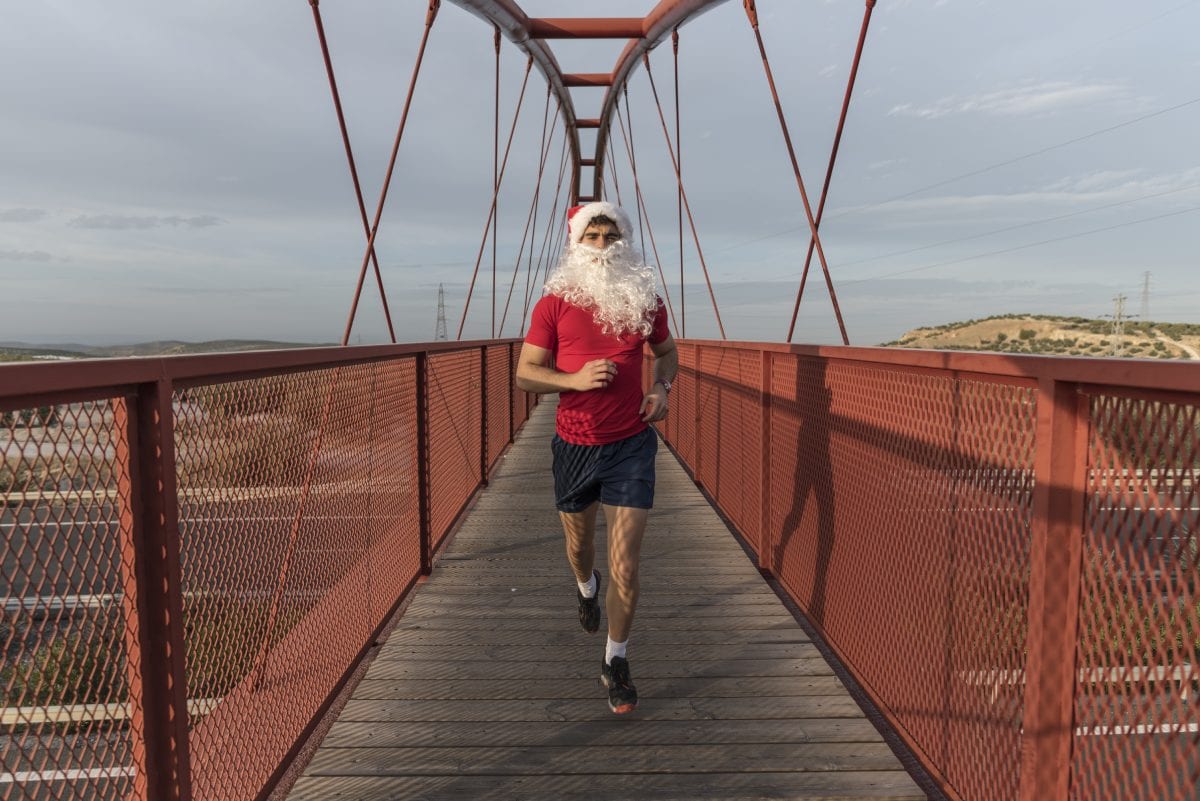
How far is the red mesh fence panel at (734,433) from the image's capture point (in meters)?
3.99

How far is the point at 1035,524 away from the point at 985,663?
1.40 ft

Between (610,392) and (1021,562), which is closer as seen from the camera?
(1021,562)

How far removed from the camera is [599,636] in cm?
321

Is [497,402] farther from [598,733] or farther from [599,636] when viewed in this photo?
[598,733]

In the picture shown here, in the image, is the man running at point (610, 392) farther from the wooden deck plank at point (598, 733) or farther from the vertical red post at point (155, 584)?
the vertical red post at point (155, 584)

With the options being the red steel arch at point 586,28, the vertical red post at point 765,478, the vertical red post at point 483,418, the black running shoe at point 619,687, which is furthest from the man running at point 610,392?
the red steel arch at point 586,28

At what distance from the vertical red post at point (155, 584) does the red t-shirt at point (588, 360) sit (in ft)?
4.32

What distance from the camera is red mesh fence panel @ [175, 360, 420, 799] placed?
5.54 ft

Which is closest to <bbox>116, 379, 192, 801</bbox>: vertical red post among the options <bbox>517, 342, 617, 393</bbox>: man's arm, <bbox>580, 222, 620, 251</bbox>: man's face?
<bbox>517, 342, 617, 393</bbox>: man's arm

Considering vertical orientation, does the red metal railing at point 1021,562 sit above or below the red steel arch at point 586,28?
below

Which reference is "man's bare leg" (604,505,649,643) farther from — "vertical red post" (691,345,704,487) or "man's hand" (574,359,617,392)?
"vertical red post" (691,345,704,487)

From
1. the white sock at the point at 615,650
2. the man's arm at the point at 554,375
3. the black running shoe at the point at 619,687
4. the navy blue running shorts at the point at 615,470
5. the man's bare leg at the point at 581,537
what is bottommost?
the black running shoe at the point at 619,687

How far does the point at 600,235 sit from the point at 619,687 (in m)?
1.64

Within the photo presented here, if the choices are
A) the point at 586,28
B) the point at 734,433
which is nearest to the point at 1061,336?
the point at 586,28
